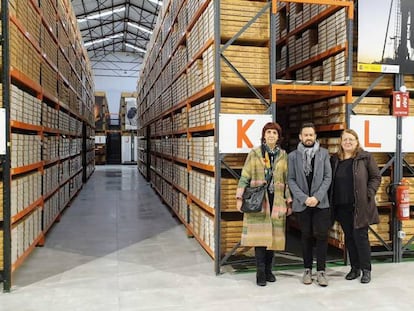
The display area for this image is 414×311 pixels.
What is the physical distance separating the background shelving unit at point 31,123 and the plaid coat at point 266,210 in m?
2.34

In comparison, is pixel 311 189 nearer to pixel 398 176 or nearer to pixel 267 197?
pixel 267 197

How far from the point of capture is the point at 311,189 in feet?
13.2

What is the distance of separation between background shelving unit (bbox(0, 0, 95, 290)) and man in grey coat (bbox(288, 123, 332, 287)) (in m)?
2.82

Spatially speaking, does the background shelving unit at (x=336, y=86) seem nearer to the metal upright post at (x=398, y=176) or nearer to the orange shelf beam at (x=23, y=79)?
the metal upright post at (x=398, y=176)

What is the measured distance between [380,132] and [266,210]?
6.39 ft

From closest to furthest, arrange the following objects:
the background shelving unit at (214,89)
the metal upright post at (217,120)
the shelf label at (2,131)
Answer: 1. the shelf label at (2,131)
2. the metal upright post at (217,120)
3. the background shelving unit at (214,89)

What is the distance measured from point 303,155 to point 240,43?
1.71 meters

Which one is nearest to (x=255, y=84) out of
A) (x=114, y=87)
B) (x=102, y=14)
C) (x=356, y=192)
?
(x=356, y=192)

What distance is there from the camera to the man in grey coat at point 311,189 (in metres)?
3.98

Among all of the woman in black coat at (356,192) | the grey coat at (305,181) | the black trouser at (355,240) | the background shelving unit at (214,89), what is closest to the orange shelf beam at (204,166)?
the background shelving unit at (214,89)

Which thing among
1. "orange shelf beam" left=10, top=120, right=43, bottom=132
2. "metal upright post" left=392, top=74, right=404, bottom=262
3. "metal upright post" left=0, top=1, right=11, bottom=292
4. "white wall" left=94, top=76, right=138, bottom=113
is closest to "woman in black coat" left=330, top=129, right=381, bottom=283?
"metal upright post" left=392, top=74, right=404, bottom=262

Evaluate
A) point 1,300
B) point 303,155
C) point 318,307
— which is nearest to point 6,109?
point 1,300

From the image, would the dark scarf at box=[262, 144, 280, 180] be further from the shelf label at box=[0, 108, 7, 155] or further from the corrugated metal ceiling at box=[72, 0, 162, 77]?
the corrugated metal ceiling at box=[72, 0, 162, 77]

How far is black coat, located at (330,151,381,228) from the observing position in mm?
4105
